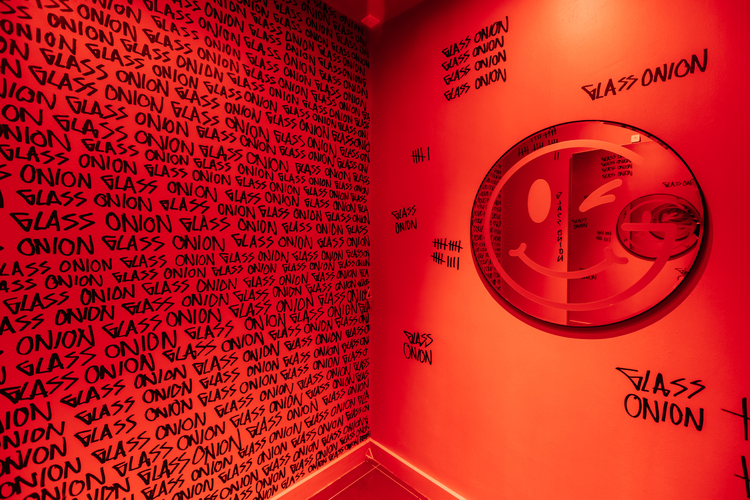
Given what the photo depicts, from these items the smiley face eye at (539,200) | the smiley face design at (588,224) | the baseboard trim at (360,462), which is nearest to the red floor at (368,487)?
the baseboard trim at (360,462)

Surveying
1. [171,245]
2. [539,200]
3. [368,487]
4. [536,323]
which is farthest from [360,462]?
[539,200]

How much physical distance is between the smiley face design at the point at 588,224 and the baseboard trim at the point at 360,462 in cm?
116

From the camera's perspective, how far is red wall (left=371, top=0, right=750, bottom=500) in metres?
0.95

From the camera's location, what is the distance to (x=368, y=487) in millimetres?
1771

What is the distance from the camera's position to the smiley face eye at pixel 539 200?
126 cm

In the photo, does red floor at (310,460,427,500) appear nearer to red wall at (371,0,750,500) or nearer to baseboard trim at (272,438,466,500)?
baseboard trim at (272,438,466,500)

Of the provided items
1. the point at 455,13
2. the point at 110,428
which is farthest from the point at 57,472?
the point at 455,13

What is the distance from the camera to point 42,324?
100 cm

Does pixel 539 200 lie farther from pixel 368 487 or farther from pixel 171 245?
pixel 368 487

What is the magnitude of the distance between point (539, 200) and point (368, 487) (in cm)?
183

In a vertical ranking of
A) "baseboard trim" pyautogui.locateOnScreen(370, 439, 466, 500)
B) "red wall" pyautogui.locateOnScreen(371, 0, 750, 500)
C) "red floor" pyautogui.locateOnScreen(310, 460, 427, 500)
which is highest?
"red wall" pyautogui.locateOnScreen(371, 0, 750, 500)

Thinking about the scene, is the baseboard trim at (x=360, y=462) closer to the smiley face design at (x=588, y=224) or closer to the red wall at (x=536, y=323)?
the red wall at (x=536, y=323)

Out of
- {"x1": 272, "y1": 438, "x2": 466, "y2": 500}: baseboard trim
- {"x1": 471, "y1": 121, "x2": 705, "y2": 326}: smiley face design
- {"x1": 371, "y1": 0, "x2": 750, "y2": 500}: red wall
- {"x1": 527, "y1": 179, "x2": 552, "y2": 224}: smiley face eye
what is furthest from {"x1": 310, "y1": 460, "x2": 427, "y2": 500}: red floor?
{"x1": 527, "y1": 179, "x2": 552, "y2": 224}: smiley face eye

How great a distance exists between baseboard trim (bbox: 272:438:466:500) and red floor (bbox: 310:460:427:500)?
0.09 ft
